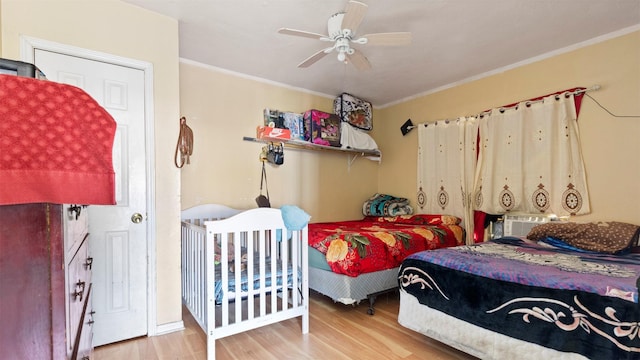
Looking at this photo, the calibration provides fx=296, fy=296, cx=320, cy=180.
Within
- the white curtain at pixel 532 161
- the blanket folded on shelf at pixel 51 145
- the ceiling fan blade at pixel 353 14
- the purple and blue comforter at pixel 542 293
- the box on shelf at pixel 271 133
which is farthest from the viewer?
the box on shelf at pixel 271 133

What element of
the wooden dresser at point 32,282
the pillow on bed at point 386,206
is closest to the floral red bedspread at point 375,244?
the pillow on bed at point 386,206

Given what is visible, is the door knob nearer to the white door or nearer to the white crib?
the white door

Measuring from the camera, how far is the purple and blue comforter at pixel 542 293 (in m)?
1.38

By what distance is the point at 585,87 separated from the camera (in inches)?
108

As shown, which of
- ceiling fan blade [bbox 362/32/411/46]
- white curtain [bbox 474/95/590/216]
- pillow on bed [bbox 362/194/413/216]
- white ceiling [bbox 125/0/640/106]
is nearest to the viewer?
ceiling fan blade [bbox 362/32/411/46]

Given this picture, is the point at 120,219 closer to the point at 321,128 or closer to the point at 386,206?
the point at 321,128

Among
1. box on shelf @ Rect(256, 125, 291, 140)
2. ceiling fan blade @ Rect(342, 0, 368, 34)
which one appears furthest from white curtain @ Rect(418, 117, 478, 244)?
ceiling fan blade @ Rect(342, 0, 368, 34)

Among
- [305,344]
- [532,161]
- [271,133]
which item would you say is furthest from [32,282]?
[532,161]

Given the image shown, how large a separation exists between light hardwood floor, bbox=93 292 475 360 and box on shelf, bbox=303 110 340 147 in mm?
2177

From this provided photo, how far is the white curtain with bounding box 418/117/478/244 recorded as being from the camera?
355 centimetres

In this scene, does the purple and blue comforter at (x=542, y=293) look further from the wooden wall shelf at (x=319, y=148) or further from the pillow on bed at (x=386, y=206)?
the wooden wall shelf at (x=319, y=148)

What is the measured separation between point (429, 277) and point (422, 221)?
166 cm

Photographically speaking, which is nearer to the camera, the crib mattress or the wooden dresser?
the wooden dresser

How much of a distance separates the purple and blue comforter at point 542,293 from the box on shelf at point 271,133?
207cm
